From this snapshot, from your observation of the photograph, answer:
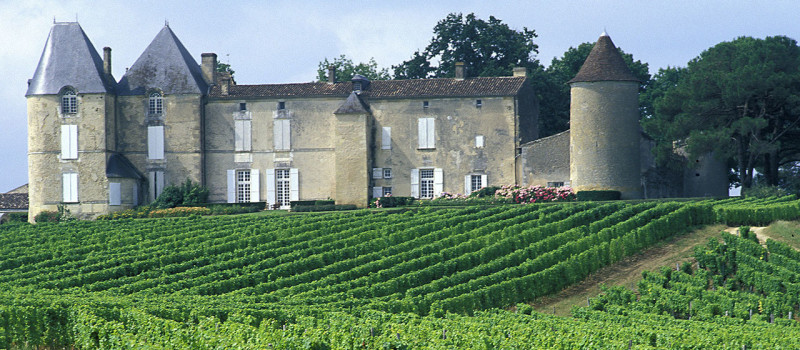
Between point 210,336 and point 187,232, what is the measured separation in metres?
20.1

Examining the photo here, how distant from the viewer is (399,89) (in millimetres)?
47906

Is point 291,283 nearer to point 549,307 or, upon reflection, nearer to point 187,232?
point 549,307

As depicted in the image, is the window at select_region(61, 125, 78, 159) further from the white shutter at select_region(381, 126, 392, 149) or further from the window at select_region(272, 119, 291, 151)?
the white shutter at select_region(381, 126, 392, 149)

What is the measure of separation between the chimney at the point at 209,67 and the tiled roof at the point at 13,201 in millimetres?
14892

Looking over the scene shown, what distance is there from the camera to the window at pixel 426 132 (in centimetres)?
4728

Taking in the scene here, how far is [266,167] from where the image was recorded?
157ft

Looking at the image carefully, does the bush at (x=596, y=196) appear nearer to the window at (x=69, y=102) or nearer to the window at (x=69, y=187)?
the window at (x=69, y=187)

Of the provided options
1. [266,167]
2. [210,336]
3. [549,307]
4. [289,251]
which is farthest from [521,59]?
[210,336]

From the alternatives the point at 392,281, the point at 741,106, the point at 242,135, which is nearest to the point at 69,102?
the point at 242,135

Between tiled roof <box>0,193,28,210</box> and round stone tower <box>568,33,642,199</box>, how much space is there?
3083cm

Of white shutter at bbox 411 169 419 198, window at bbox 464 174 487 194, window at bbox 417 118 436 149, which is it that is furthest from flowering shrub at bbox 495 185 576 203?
window at bbox 417 118 436 149

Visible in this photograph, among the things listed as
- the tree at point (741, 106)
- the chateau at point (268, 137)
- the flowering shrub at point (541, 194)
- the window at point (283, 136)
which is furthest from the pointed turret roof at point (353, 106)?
the tree at point (741, 106)

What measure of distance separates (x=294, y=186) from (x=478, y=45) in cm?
1458

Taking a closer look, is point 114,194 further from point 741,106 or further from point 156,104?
point 741,106
